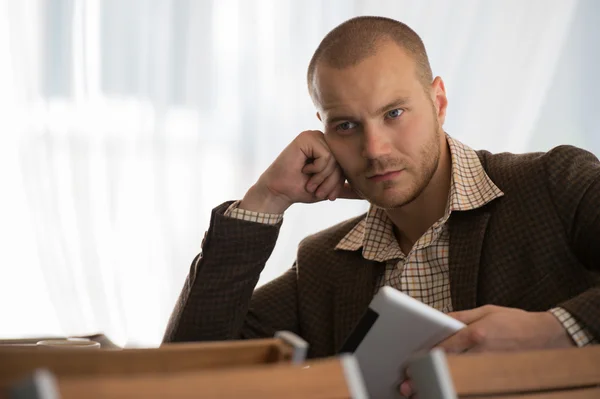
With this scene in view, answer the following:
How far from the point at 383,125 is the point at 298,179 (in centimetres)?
24

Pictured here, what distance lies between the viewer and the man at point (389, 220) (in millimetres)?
1531

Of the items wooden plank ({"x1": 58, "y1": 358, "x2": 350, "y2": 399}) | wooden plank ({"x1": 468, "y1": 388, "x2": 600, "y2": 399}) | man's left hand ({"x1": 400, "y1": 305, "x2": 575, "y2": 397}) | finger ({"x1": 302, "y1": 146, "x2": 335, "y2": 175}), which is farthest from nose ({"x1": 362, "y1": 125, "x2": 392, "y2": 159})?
wooden plank ({"x1": 58, "y1": 358, "x2": 350, "y2": 399})

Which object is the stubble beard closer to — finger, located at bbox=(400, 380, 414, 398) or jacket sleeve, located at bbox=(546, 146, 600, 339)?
jacket sleeve, located at bbox=(546, 146, 600, 339)

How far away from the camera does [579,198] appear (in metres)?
1.50

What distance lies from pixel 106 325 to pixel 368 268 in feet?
5.41

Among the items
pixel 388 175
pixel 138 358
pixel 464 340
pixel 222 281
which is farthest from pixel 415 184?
pixel 138 358

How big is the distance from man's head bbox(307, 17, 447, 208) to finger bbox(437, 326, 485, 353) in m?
0.55

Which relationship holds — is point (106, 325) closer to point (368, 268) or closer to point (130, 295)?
point (130, 295)

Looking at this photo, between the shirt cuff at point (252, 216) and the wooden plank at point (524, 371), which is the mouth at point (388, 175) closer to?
the shirt cuff at point (252, 216)

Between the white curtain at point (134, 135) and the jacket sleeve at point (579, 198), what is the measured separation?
A: 175 cm

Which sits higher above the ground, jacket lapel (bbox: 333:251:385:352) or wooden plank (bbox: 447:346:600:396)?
wooden plank (bbox: 447:346:600:396)

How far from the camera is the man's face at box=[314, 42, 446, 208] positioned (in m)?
1.64

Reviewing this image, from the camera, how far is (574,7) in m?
3.37

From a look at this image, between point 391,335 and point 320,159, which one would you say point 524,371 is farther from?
point 320,159
